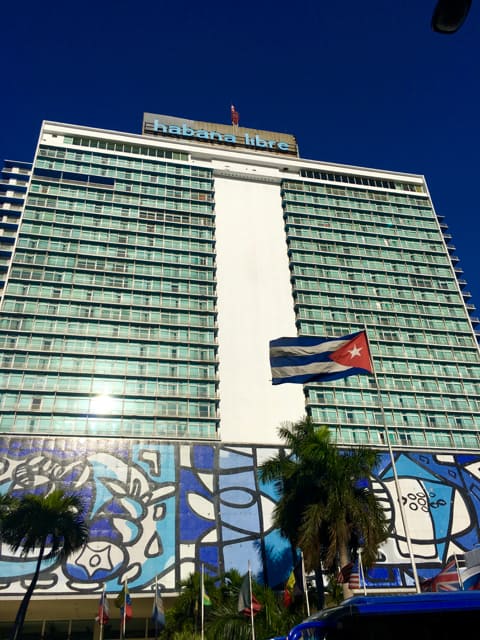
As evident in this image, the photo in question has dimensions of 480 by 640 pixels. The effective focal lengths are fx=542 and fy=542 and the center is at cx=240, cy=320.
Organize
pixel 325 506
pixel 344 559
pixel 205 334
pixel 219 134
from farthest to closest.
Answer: pixel 219 134, pixel 205 334, pixel 325 506, pixel 344 559

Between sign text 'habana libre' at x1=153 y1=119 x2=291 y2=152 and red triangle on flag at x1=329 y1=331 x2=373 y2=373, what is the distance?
3256 inches

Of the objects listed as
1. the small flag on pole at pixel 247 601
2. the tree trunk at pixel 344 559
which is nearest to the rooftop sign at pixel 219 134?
the tree trunk at pixel 344 559

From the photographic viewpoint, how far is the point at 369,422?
241 feet

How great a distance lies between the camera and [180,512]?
5828cm

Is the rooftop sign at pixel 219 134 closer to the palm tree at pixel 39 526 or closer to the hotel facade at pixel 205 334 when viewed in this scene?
the hotel facade at pixel 205 334

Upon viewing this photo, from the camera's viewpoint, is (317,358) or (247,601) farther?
(247,601)

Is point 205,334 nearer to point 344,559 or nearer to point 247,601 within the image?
point 247,601

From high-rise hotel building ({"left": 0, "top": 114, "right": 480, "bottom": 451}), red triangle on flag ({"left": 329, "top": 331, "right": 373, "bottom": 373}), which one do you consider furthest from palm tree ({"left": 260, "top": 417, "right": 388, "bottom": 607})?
high-rise hotel building ({"left": 0, "top": 114, "right": 480, "bottom": 451})

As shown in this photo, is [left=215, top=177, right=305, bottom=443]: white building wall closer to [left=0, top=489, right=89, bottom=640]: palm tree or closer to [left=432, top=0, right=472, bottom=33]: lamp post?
[left=0, top=489, right=89, bottom=640]: palm tree

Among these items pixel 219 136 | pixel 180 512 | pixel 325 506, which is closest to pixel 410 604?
pixel 325 506

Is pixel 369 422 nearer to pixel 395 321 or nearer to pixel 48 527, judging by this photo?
pixel 395 321

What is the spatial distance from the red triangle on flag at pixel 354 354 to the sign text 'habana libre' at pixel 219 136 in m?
82.7

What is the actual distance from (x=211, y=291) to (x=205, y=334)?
751 cm

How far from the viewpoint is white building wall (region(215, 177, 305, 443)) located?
2781 inches
